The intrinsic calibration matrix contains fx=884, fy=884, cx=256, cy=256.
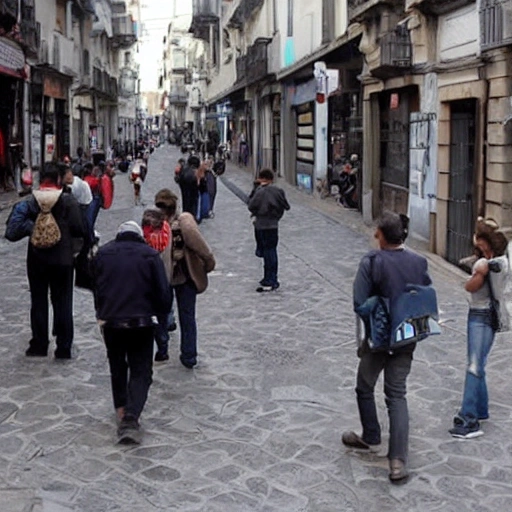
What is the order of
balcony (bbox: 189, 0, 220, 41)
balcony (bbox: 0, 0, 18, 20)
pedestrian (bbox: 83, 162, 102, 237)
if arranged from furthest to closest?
1. balcony (bbox: 189, 0, 220, 41)
2. balcony (bbox: 0, 0, 18, 20)
3. pedestrian (bbox: 83, 162, 102, 237)

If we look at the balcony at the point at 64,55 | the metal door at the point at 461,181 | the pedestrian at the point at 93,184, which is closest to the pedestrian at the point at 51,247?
Result: the metal door at the point at 461,181

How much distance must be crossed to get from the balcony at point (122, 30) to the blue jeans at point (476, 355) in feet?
160

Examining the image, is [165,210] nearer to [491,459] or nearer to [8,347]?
[8,347]

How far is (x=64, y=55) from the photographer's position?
110 ft

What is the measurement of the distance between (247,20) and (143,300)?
36.1 metres

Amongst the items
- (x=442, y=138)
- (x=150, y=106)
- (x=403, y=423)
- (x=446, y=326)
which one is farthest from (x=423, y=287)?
(x=150, y=106)

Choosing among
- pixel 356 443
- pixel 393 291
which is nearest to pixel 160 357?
pixel 356 443

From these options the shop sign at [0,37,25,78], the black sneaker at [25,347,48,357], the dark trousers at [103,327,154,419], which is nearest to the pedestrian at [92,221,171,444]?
the dark trousers at [103,327,154,419]

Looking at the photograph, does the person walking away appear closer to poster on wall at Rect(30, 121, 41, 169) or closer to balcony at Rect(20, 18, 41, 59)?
balcony at Rect(20, 18, 41, 59)

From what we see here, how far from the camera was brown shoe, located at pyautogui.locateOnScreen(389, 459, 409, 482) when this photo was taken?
216 inches

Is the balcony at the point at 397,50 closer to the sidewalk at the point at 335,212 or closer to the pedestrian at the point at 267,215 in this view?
the sidewalk at the point at 335,212

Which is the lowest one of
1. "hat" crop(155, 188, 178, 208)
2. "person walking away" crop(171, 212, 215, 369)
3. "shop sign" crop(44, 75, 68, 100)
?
"person walking away" crop(171, 212, 215, 369)

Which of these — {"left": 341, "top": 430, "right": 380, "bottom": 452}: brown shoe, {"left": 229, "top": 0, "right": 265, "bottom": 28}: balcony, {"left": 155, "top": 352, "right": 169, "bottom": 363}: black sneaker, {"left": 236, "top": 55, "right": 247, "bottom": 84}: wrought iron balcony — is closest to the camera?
{"left": 341, "top": 430, "right": 380, "bottom": 452}: brown shoe

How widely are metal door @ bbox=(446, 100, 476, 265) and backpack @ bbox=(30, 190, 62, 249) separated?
283 inches
